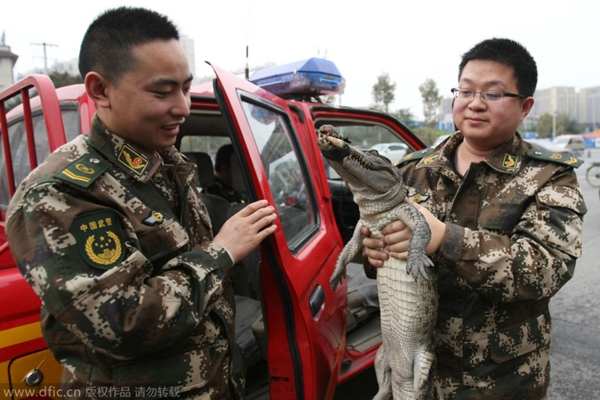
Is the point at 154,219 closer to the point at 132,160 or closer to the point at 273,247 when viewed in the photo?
the point at 132,160

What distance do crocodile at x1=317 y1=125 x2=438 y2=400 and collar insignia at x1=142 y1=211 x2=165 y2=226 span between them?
1.83ft

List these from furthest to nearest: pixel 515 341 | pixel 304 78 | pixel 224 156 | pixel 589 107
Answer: pixel 589 107 < pixel 224 156 < pixel 304 78 < pixel 515 341

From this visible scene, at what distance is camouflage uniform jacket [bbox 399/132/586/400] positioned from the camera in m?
1.38

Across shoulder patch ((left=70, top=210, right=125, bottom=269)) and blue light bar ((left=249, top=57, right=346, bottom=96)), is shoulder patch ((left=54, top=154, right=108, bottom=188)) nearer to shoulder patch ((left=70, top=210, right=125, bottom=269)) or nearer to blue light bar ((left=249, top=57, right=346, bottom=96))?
shoulder patch ((left=70, top=210, right=125, bottom=269))

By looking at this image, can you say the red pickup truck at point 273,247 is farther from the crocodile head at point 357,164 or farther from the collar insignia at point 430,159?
the collar insignia at point 430,159

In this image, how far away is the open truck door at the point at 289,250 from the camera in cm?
156

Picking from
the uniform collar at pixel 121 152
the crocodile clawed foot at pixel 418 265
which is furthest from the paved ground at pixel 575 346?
the uniform collar at pixel 121 152

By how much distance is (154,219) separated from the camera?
3.96 feet

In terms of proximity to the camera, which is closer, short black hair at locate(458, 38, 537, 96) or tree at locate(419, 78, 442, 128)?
short black hair at locate(458, 38, 537, 96)

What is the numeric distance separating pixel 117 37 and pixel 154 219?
1.82 feet

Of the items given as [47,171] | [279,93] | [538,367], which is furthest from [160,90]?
[279,93]

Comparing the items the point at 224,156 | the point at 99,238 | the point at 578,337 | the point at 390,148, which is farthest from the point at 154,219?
the point at 390,148

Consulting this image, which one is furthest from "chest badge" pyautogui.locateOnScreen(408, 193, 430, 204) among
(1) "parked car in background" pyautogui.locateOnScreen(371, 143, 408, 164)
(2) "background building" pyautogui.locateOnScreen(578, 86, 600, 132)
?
(2) "background building" pyautogui.locateOnScreen(578, 86, 600, 132)

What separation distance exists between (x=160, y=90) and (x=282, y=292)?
0.88 m
